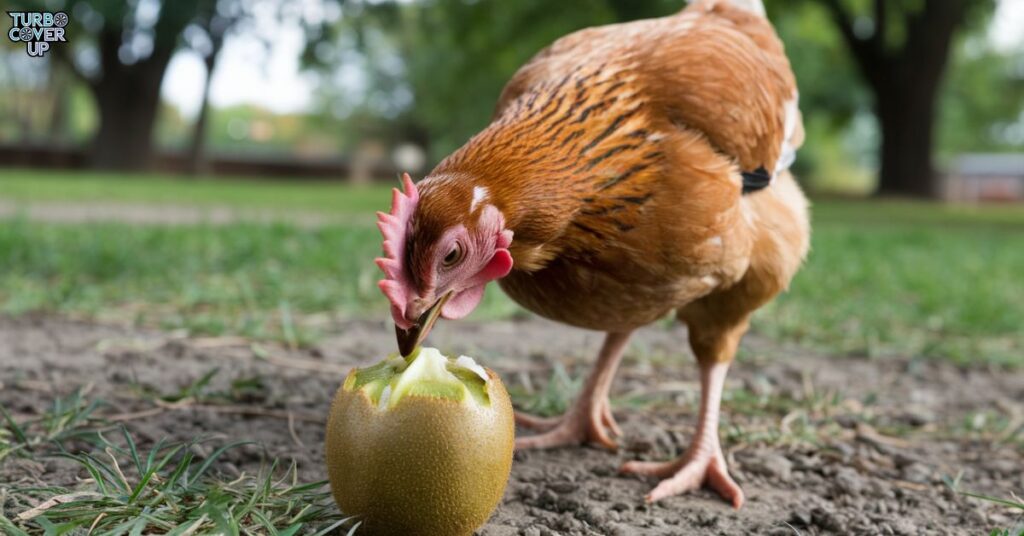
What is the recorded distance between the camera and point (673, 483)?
2359 mm

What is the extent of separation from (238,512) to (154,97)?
24.8 m

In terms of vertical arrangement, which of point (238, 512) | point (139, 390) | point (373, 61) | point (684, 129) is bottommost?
point (373, 61)

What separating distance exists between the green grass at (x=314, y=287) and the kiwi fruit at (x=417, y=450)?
6.33 feet

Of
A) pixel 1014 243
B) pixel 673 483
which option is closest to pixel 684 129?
pixel 673 483

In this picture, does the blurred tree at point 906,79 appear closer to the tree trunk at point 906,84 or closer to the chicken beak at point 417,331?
the tree trunk at point 906,84

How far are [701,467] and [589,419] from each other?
1.44ft

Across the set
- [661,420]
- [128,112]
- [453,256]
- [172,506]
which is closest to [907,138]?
[661,420]

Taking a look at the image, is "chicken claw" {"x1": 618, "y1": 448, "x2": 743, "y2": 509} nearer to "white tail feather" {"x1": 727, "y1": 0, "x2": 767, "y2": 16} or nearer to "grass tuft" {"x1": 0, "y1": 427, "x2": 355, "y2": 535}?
"grass tuft" {"x1": 0, "y1": 427, "x2": 355, "y2": 535}

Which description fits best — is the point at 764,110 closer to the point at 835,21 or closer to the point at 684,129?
the point at 684,129

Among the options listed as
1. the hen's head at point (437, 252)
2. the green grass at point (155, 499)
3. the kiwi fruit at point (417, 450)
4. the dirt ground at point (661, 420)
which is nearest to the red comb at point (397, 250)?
the hen's head at point (437, 252)

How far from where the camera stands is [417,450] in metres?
1.68

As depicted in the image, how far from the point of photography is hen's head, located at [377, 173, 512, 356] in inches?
66.4

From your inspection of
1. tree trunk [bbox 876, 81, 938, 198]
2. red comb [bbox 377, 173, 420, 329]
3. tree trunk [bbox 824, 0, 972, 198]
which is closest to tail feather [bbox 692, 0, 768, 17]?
red comb [bbox 377, 173, 420, 329]

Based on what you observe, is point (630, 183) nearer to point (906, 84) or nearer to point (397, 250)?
point (397, 250)
